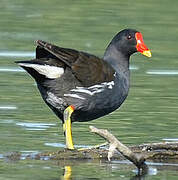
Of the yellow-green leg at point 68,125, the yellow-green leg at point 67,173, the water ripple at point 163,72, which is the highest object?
the yellow-green leg at point 68,125

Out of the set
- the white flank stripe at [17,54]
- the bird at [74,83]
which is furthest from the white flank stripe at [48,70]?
the white flank stripe at [17,54]

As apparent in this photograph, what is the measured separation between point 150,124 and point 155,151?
2153 mm

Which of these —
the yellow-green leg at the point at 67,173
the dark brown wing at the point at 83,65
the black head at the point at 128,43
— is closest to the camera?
the yellow-green leg at the point at 67,173

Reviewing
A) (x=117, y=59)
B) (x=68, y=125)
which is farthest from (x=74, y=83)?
(x=117, y=59)

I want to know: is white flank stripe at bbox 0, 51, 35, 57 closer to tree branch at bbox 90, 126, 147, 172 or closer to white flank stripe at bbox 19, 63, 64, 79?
white flank stripe at bbox 19, 63, 64, 79

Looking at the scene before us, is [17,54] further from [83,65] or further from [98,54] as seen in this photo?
[83,65]

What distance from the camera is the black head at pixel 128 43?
12516mm

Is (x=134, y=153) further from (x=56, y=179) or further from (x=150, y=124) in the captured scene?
(x=150, y=124)

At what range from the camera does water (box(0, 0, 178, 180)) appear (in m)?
10.6

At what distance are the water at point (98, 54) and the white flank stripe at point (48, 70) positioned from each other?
0.83 meters

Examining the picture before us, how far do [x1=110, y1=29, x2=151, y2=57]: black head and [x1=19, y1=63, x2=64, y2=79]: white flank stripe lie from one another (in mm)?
1391

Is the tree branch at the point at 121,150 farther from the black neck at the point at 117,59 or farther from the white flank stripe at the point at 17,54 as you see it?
the white flank stripe at the point at 17,54

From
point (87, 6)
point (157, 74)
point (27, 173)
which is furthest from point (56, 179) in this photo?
point (87, 6)

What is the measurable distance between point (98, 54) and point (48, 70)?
279 inches
